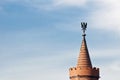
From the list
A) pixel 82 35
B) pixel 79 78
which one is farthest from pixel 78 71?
pixel 82 35

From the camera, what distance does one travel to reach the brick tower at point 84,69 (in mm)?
70125

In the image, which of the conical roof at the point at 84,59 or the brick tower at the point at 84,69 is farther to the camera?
the conical roof at the point at 84,59

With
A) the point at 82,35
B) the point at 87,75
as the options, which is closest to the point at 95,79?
the point at 87,75

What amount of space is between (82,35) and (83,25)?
182 cm

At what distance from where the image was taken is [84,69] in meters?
70.3

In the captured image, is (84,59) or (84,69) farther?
(84,59)

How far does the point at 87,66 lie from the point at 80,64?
1135 mm

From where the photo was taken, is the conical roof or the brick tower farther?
the conical roof

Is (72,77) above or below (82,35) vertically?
below

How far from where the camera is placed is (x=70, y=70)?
2817 inches

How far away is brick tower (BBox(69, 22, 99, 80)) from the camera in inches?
2761

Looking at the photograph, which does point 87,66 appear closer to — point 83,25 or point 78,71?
point 78,71

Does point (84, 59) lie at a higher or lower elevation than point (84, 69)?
higher

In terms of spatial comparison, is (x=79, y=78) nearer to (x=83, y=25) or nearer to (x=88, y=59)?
(x=88, y=59)
